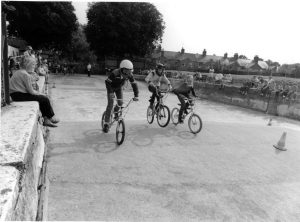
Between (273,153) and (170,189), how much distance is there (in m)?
4.19

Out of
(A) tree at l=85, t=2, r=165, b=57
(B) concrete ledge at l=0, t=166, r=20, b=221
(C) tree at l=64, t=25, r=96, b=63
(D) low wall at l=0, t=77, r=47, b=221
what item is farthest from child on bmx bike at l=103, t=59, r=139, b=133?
(C) tree at l=64, t=25, r=96, b=63

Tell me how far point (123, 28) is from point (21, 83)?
122ft

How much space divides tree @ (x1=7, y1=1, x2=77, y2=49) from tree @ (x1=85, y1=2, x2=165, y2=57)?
386 cm

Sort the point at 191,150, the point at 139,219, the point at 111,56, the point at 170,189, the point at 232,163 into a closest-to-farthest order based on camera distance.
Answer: the point at 139,219, the point at 170,189, the point at 232,163, the point at 191,150, the point at 111,56

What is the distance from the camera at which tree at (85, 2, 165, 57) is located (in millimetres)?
39031

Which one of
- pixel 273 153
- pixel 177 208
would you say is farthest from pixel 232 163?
pixel 177 208

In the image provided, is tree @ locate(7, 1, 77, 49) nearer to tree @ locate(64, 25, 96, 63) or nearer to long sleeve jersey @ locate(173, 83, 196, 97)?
tree @ locate(64, 25, 96, 63)

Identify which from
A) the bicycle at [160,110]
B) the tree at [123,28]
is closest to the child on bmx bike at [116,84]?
the bicycle at [160,110]

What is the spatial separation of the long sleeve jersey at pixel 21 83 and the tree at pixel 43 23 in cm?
2810

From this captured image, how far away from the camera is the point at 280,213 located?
4.09m

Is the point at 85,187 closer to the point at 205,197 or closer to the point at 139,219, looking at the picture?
the point at 139,219

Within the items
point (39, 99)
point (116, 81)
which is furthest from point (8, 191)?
point (116, 81)

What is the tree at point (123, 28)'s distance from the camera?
3903 centimetres

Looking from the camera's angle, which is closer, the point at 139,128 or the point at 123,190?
the point at 123,190
